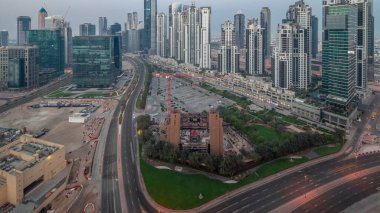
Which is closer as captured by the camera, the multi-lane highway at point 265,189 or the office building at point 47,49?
the multi-lane highway at point 265,189

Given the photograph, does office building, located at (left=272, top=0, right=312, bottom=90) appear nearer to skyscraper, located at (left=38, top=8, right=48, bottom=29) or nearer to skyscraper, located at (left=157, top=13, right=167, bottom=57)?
skyscraper, located at (left=157, top=13, right=167, bottom=57)

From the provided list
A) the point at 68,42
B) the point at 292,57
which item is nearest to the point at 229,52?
the point at 292,57

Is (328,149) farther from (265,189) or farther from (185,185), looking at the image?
(185,185)

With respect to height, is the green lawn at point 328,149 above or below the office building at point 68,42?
below

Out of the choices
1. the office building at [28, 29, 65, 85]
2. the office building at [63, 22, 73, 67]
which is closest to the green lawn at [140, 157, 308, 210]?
the office building at [28, 29, 65, 85]

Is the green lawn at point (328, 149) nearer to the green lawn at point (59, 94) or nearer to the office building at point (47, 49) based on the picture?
the green lawn at point (59, 94)

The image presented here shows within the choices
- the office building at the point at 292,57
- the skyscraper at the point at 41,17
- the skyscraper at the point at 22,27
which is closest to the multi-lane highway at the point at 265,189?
the office building at the point at 292,57
